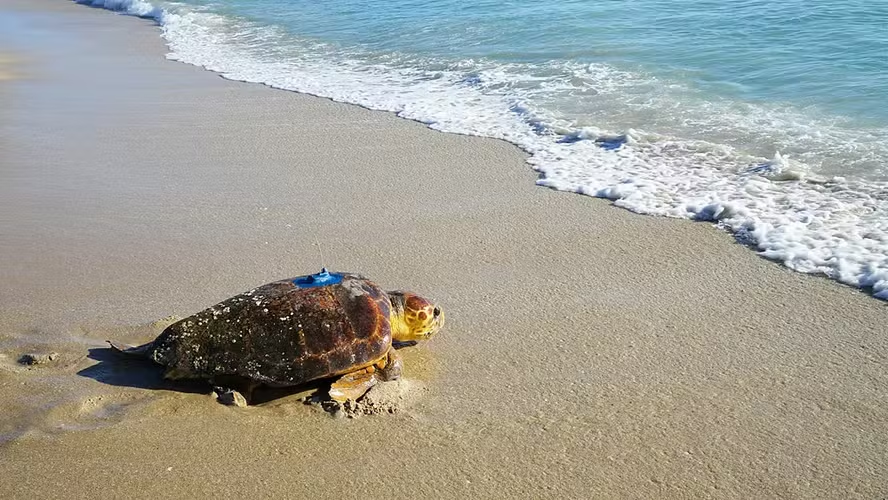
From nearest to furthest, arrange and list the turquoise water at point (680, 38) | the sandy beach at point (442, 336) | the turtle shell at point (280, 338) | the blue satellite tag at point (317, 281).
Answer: the sandy beach at point (442, 336) → the turtle shell at point (280, 338) → the blue satellite tag at point (317, 281) → the turquoise water at point (680, 38)

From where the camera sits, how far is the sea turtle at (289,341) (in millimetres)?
3531

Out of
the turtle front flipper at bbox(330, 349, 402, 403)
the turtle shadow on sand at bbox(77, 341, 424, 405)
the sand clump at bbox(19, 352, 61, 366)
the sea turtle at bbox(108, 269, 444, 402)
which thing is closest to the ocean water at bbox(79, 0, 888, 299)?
the turtle front flipper at bbox(330, 349, 402, 403)

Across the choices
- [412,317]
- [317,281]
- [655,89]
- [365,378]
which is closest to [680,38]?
[655,89]

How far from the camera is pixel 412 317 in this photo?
3980mm

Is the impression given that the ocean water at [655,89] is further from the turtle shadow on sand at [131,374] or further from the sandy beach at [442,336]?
the turtle shadow on sand at [131,374]

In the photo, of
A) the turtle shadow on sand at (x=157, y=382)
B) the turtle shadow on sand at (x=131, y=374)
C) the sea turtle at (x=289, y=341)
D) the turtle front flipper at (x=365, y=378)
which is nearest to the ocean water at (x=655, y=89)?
the turtle front flipper at (x=365, y=378)

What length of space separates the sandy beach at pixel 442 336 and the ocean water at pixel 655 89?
501mm

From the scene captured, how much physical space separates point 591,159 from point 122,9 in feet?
51.2

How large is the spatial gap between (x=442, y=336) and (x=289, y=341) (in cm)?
98

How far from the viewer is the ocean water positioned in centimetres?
596

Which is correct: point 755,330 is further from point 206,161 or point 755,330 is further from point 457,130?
point 206,161

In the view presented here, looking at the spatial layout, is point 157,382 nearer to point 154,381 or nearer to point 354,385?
point 154,381

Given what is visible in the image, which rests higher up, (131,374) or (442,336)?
(131,374)

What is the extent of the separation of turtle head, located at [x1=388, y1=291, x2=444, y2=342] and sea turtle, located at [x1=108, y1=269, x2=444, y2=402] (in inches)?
5.0
